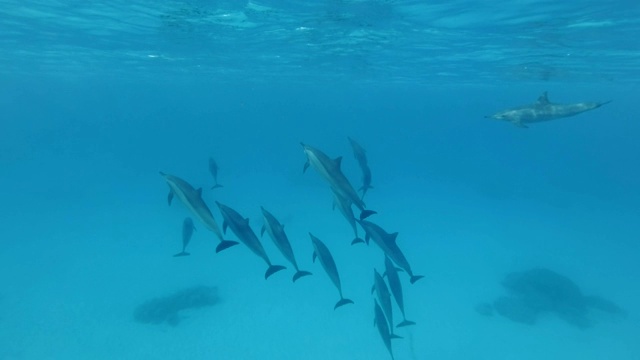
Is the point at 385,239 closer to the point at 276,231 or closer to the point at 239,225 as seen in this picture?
the point at 276,231

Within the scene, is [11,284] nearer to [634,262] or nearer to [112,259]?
[112,259]

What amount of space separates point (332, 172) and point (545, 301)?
16318mm

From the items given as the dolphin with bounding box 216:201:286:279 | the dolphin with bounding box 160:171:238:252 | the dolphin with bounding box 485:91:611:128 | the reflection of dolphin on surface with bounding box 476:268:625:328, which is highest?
the dolphin with bounding box 485:91:611:128

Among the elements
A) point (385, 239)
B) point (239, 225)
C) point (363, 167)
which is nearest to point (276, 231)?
point (239, 225)

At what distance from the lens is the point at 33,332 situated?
1545cm

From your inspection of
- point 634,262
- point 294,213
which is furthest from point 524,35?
point 294,213

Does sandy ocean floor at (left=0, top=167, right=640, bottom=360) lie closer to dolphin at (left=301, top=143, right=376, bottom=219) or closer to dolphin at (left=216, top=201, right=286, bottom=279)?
dolphin at (left=216, top=201, right=286, bottom=279)

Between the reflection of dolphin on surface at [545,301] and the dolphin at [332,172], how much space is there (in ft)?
45.6

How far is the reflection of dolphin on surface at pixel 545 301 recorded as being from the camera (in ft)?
57.3

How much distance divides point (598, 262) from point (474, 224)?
7448mm

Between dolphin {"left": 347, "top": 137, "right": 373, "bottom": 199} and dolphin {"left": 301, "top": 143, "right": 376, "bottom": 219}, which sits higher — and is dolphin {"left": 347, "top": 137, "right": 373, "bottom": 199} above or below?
below

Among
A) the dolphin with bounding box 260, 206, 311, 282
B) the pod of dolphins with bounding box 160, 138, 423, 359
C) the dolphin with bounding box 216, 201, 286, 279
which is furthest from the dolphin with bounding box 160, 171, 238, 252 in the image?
the dolphin with bounding box 260, 206, 311, 282

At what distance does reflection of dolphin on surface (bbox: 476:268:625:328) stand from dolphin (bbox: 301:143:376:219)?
45.6ft

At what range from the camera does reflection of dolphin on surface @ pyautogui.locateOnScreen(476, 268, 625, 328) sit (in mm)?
17469
